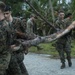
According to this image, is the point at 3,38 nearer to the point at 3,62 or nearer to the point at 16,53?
the point at 3,62

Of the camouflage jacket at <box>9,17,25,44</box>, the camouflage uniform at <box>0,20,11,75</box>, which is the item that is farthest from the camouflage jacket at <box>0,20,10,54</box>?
the camouflage jacket at <box>9,17,25,44</box>

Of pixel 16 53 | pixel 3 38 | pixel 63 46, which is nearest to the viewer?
pixel 3 38

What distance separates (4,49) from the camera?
20.3 feet

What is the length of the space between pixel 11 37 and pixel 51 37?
0.74m

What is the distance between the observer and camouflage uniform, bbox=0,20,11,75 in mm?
6125

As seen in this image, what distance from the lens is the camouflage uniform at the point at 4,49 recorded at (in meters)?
6.13

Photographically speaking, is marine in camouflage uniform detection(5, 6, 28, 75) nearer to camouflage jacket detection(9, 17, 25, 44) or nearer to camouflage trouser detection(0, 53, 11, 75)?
camouflage jacket detection(9, 17, 25, 44)

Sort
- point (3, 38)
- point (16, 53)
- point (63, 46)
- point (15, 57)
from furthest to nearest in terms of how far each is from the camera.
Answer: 1. point (63, 46)
2. point (16, 53)
3. point (15, 57)
4. point (3, 38)

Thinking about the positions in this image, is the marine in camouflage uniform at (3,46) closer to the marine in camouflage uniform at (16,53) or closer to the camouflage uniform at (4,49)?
the camouflage uniform at (4,49)

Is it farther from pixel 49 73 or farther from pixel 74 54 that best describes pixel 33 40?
pixel 74 54

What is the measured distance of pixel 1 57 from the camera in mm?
6199

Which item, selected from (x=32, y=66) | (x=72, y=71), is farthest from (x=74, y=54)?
(x=72, y=71)

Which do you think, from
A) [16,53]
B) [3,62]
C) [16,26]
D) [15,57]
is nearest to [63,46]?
[16,53]

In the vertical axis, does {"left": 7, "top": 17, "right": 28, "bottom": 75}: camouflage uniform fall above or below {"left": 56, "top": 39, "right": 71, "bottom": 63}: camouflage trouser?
above
